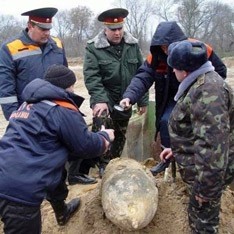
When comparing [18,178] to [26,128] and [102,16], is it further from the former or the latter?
[102,16]

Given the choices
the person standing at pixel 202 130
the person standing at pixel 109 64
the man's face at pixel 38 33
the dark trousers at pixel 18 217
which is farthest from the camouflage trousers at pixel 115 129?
the dark trousers at pixel 18 217

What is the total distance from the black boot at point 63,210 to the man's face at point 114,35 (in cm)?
177

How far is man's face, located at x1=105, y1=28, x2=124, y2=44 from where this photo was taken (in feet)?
14.8

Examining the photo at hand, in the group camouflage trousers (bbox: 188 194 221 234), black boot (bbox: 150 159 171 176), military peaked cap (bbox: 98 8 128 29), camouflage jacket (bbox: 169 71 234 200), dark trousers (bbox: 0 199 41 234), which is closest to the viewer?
camouflage jacket (bbox: 169 71 234 200)

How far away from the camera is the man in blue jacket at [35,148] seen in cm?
276

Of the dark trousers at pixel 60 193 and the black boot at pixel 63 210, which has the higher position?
the dark trousers at pixel 60 193

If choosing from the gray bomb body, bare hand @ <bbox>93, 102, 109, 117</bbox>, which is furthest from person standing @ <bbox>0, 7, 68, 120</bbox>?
the gray bomb body

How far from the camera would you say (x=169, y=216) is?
12.3 ft

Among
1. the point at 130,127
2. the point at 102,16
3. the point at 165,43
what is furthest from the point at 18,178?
the point at 130,127

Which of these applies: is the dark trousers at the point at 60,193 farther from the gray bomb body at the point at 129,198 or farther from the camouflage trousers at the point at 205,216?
the camouflage trousers at the point at 205,216

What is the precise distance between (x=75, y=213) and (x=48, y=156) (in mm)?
1262

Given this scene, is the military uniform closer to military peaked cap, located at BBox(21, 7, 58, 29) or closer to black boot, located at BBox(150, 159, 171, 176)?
black boot, located at BBox(150, 159, 171, 176)

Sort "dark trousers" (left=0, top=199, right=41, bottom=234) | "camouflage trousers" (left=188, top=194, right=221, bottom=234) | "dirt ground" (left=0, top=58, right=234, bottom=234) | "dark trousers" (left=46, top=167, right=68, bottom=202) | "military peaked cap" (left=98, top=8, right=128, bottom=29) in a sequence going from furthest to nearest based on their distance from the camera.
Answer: "military peaked cap" (left=98, top=8, right=128, bottom=29) < "dirt ground" (left=0, top=58, right=234, bottom=234) < "dark trousers" (left=46, top=167, right=68, bottom=202) < "camouflage trousers" (left=188, top=194, right=221, bottom=234) < "dark trousers" (left=0, top=199, right=41, bottom=234)

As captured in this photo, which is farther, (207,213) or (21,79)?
(21,79)
